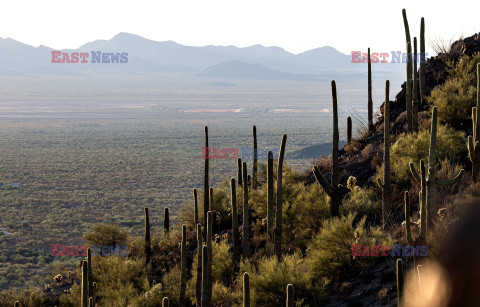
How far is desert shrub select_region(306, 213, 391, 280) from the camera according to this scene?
40.7ft

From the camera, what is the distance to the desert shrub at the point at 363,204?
15.2 metres

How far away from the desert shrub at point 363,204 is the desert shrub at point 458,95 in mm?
4063

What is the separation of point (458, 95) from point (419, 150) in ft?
11.9

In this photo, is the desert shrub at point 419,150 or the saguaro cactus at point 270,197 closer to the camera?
the saguaro cactus at point 270,197

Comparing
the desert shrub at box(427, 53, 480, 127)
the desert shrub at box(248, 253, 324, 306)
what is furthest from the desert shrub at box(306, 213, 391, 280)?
the desert shrub at box(427, 53, 480, 127)

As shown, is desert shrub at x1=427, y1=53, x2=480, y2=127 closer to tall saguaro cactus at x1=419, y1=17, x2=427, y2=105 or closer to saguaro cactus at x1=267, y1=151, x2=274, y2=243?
tall saguaro cactus at x1=419, y1=17, x2=427, y2=105

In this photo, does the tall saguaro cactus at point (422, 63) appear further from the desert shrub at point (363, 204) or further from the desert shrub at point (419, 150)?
the desert shrub at point (363, 204)

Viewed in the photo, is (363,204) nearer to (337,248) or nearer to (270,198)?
(270,198)

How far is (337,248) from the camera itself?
12508mm

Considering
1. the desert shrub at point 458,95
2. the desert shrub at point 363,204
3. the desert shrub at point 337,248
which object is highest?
the desert shrub at point 458,95

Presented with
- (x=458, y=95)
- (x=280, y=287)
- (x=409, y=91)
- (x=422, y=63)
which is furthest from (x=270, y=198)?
(x=422, y=63)

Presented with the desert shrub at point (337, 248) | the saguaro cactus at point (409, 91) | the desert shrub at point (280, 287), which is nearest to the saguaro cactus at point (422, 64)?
the saguaro cactus at point (409, 91)

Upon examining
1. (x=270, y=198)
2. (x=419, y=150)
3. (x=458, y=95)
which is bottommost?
(x=270, y=198)

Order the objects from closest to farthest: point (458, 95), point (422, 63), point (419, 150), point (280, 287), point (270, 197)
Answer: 1. point (280, 287)
2. point (270, 197)
3. point (419, 150)
4. point (458, 95)
5. point (422, 63)
